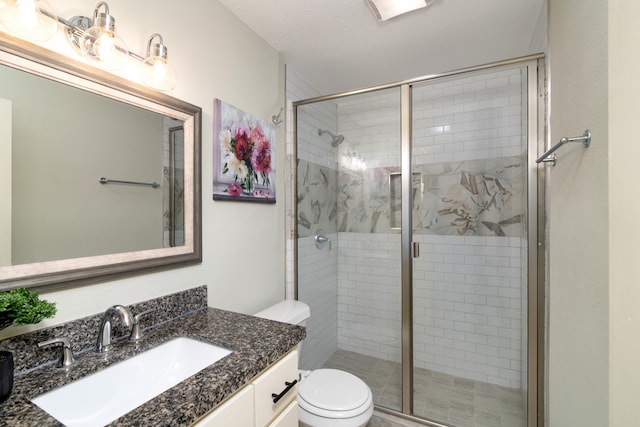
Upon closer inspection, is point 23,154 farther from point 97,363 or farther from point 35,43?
point 97,363

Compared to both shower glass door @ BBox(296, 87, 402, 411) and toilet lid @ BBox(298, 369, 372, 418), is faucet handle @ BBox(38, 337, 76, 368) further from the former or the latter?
shower glass door @ BBox(296, 87, 402, 411)

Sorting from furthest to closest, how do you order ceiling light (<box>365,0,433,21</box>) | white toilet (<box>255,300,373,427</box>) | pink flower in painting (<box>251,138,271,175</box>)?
pink flower in painting (<box>251,138,271,175</box>)
ceiling light (<box>365,0,433,21</box>)
white toilet (<box>255,300,373,427</box>)

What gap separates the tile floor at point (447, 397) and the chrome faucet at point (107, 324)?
1.65m

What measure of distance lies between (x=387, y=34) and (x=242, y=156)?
3.93ft

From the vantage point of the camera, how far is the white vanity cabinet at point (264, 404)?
77 cm

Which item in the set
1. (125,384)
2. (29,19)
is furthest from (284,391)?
(29,19)

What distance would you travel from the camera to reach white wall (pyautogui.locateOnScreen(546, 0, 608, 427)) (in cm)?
91

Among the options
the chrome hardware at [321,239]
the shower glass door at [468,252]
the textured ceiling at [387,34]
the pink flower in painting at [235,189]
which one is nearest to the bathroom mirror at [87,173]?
the pink flower in painting at [235,189]

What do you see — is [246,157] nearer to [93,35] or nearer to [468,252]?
[93,35]

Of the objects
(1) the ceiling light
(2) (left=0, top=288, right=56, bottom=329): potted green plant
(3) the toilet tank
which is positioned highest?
(1) the ceiling light

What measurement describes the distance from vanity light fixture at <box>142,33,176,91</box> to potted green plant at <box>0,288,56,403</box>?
33.8 inches

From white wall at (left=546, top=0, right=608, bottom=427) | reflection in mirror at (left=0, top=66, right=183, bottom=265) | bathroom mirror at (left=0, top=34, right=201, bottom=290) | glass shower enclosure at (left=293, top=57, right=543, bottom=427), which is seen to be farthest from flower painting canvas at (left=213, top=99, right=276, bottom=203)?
white wall at (left=546, top=0, right=608, bottom=427)

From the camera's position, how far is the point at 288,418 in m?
1.04

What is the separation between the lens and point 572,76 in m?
1.16
